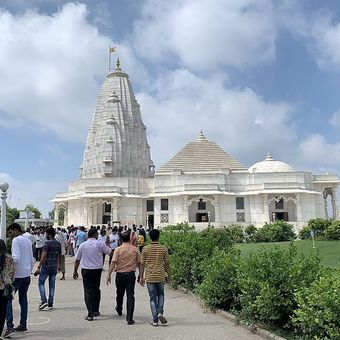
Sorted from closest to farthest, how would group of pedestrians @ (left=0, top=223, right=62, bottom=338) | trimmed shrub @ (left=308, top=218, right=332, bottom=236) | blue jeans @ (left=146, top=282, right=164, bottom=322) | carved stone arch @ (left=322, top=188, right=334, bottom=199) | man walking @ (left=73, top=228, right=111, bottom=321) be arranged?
group of pedestrians @ (left=0, top=223, right=62, bottom=338) → blue jeans @ (left=146, top=282, right=164, bottom=322) → man walking @ (left=73, top=228, right=111, bottom=321) → trimmed shrub @ (left=308, top=218, right=332, bottom=236) → carved stone arch @ (left=322, top=188, right=334, bottom=199)

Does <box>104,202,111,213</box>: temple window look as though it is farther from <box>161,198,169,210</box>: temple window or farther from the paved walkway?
the paved walkway

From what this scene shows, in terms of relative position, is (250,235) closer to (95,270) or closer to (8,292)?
(95,270)

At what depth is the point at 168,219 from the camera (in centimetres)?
4938

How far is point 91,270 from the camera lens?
27.2ft

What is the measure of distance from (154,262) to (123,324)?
1331 millimetres

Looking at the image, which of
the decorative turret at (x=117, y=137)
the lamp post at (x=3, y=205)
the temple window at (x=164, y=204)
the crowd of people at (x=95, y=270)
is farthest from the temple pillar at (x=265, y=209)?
the crowd of people at (x=95, y=270)

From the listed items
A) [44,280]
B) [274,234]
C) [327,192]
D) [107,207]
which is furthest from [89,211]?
[44,280]

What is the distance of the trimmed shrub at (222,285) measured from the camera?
28.6ft

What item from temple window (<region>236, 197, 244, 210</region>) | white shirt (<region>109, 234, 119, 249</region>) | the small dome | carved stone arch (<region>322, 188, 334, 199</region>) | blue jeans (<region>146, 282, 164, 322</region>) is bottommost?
blue jeans (<region>146, 282, 164, 322</region>)

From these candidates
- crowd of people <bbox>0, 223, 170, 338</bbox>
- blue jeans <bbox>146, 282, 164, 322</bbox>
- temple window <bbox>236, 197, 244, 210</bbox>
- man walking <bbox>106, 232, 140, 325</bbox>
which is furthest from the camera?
temple window <bbox>236, 197, 244, 210</bbox>

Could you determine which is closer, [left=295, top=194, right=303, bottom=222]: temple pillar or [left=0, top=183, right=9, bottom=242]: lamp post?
[left=0, top=183, right=9, bottom=242]: lamp post

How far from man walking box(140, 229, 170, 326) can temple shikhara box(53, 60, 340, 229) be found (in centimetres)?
3687

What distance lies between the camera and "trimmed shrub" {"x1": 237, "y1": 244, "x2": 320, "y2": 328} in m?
6.95

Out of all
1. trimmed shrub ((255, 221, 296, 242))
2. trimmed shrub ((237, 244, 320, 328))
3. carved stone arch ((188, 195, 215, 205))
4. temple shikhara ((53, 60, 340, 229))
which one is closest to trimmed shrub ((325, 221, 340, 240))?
trimmed shrub ((255, 221, 296, 242))
